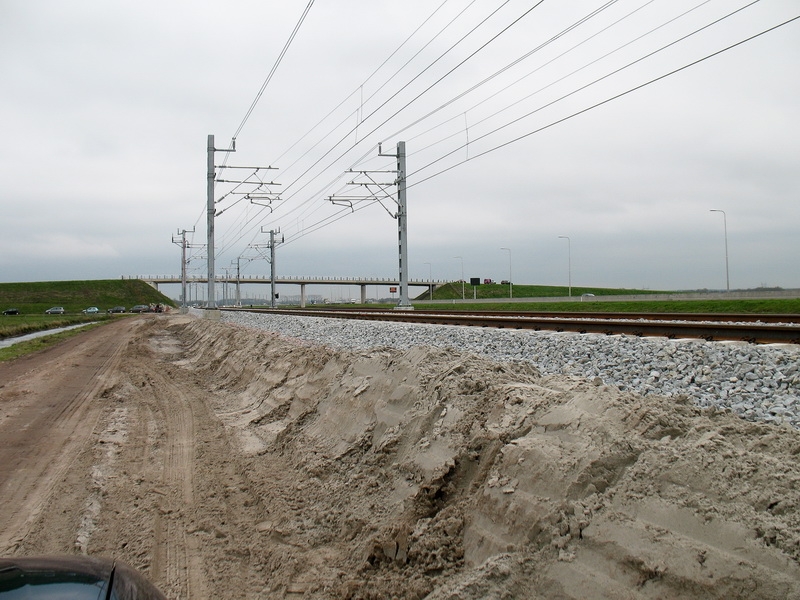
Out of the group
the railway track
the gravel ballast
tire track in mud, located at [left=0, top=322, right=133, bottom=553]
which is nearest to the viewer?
the gravel ballast

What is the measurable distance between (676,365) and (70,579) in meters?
6.38

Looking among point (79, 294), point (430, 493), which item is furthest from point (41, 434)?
point (79, 294)

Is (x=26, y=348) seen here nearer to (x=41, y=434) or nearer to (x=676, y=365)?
(x=41, y=434)

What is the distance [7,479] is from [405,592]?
20.9 ft

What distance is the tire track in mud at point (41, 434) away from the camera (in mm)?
6918

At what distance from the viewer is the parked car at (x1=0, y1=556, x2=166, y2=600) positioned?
2.66 metres

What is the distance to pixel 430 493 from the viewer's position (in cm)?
583

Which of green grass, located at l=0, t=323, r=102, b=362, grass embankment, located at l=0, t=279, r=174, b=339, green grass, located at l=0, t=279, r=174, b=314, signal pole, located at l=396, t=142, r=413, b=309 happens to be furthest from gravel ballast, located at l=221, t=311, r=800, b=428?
green grass, located at l=0, t=279, r=174, b=314

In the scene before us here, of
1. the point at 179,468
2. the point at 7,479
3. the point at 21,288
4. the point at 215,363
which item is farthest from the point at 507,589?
the point at 21,288

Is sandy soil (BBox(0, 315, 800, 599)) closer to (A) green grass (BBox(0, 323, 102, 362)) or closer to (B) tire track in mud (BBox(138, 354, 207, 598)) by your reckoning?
(B) tire track in mud (BBox(138, 354, 207, 598))

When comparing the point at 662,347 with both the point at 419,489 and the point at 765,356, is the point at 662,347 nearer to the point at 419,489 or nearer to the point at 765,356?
the point at 765,356

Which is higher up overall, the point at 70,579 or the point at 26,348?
the point at 70,579

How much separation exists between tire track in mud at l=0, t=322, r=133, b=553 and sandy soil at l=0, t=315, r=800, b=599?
6 cm

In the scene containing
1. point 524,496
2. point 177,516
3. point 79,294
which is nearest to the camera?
point 524,496
